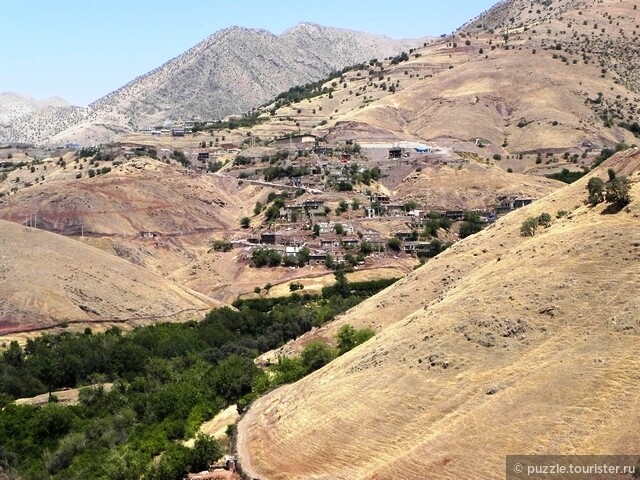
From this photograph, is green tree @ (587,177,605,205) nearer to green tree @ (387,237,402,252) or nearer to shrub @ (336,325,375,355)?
shrub @ (336,325,375,355)

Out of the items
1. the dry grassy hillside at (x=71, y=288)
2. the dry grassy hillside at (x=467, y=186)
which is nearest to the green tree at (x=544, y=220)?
the dry grassy hillside at (x=71, y=288)

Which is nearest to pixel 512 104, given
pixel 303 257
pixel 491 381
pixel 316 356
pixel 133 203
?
pixel 133 203

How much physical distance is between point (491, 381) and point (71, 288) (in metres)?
60.1

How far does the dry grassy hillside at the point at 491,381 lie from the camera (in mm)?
31016

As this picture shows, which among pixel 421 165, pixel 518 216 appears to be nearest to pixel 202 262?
pixel 421 165

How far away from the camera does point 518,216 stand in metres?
54.2

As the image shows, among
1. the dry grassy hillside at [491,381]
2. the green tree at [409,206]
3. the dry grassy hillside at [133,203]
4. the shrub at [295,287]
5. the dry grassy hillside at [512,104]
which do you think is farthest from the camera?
the dry grassy hillside at [512,104]

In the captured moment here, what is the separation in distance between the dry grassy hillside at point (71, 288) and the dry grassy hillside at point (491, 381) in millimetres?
43600

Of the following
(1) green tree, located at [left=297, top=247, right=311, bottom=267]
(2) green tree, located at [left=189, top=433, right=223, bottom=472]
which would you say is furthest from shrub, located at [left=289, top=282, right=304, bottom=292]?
(2) green tree, located at [left=189, top=433, right=223, bottom=472]

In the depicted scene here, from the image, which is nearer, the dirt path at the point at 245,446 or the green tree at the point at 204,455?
the dirt path at the point at 245,446

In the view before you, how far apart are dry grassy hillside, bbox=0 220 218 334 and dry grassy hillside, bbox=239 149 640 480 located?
43.6 m

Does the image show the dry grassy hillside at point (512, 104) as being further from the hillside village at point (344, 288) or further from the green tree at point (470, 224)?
the green tree at point (470, 224)

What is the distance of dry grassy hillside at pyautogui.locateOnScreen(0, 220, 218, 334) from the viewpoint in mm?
84312

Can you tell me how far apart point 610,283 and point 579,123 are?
127 metres
